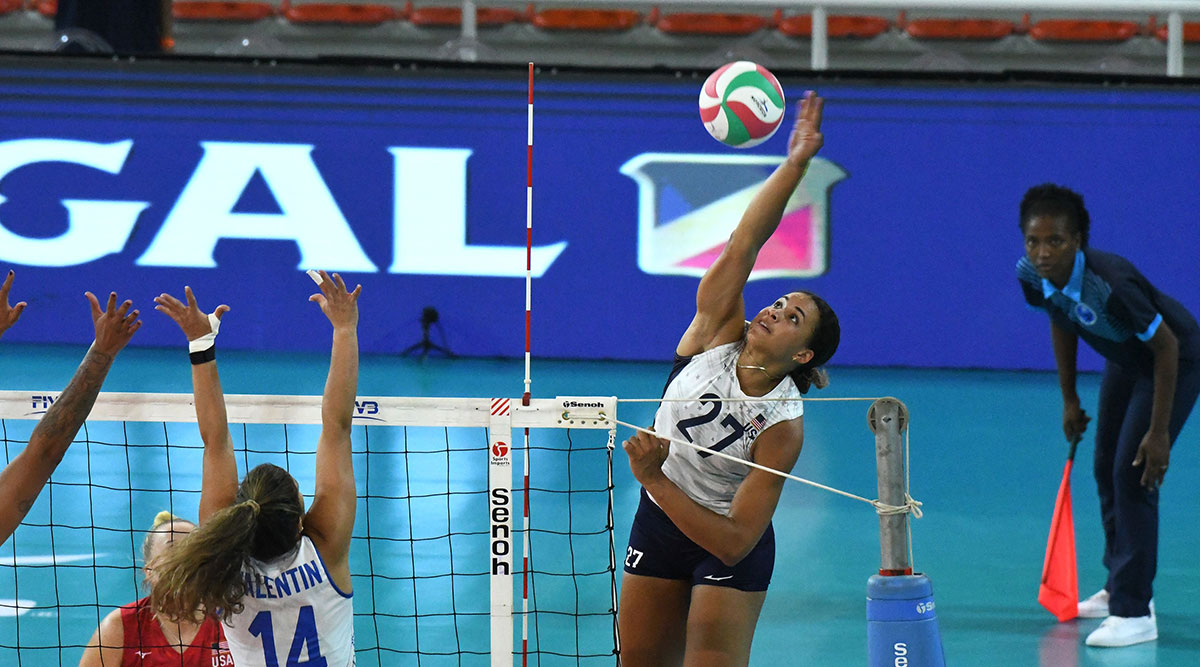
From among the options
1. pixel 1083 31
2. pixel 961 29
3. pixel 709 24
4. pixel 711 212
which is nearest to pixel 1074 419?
pixel 711 212

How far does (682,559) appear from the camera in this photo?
13.2 ft

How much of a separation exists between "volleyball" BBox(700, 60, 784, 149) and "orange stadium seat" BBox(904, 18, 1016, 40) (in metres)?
12.4

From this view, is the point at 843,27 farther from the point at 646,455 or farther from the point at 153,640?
the point at 153,640

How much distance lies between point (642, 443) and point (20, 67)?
11.3 metres

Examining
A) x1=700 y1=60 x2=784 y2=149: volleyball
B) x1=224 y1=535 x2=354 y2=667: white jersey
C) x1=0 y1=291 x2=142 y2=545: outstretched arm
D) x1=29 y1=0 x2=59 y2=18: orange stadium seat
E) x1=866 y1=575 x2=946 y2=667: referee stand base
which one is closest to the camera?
x1=0 y1=291 x2=142 y2=545: outstretched arm

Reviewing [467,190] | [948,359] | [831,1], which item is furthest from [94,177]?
[948,359]

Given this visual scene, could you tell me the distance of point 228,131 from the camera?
1252 centimetres

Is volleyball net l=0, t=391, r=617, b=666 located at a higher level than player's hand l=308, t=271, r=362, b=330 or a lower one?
lower

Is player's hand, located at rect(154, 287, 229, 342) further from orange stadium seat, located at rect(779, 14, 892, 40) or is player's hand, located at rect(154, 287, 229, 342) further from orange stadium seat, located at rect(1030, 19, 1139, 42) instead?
orange stadium seat, located at rect(1030, 19, 1139, 42)

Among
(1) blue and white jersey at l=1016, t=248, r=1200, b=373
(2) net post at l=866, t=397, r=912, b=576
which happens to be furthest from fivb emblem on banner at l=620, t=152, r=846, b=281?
(2) net post at l=866, t=397, r=912, b=576

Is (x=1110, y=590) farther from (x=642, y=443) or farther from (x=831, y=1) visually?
(x=831, y=1)

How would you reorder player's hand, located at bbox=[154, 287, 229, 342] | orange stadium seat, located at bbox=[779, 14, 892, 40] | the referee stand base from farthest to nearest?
orange stadium seat, located at bbox=[779, 14, 892, 40], player's hand, located at bbox=[154, 287, 229, 342], the referee stand base

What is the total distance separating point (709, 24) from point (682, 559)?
522 inches

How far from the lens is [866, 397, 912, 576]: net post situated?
3426 millimetres
